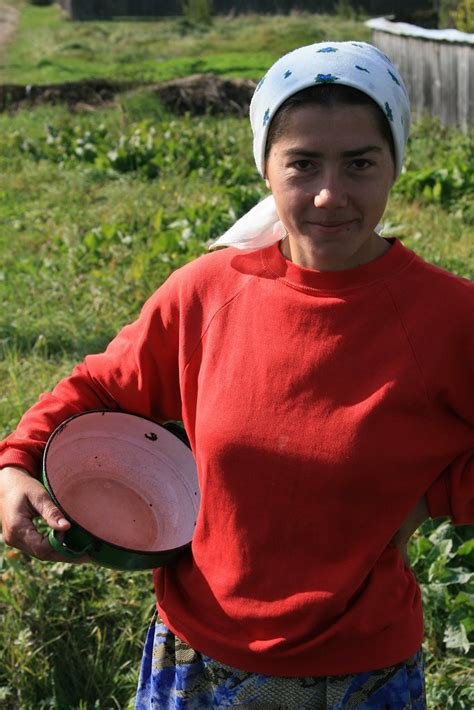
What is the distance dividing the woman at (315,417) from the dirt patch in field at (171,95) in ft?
37.8

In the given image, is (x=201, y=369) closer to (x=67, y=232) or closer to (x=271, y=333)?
(x=271, y=333)

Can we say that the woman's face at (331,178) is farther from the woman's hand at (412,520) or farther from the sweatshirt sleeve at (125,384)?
the woman's hand at (412,520)

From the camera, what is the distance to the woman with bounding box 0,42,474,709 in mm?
1757

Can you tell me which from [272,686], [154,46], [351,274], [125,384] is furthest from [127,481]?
[154,46]

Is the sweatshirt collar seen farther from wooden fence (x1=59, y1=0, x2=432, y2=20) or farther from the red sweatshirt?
wooden fence (x1=59, y1=0, x2=432, y2=20)

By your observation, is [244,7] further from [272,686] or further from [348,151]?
[272,686]

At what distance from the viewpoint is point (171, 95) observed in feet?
45.2

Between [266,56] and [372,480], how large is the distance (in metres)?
22.2

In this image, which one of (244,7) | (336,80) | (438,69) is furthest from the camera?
(244,7)

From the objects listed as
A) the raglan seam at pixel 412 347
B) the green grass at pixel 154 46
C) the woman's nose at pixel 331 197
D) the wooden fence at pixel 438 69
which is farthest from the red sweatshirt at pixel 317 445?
the green grass at pixel 154 46

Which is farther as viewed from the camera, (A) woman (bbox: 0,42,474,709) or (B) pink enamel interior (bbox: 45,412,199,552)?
(B) pink enamel interior (bbox: 45,412,199,552)

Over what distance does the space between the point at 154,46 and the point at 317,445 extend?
84.7 feet

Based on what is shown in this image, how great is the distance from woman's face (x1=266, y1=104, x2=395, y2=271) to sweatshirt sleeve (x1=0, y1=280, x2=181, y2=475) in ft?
1.07

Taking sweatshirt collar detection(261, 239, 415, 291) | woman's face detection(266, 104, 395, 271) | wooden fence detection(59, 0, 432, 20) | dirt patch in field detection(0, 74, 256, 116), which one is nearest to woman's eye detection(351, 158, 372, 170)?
woman's face detection(266, 104, 395, 271)
